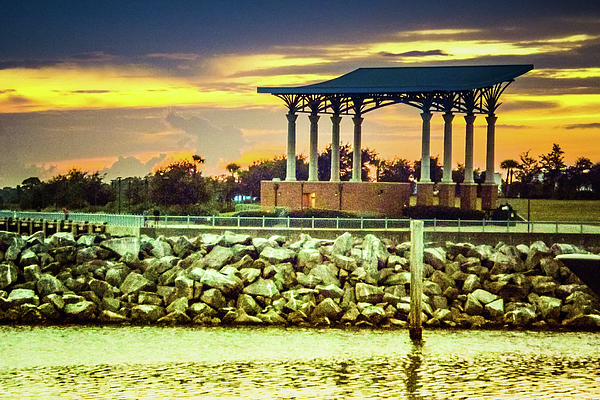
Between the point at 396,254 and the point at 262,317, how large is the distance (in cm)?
781

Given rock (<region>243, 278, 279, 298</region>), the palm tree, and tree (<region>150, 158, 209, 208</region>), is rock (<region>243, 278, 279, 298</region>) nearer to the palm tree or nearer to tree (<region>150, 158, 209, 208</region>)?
tree (<region>150, 158, 209, 208</region>)

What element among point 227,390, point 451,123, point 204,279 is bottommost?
point 227,390

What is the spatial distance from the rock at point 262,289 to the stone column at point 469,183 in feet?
97.3

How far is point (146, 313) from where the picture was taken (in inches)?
1261

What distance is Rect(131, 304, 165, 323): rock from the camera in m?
32.0

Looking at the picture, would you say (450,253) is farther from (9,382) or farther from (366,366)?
(9,382)

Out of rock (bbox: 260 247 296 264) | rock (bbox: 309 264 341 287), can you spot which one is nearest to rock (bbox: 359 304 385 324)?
rock (bbox: 309 264 341 287)

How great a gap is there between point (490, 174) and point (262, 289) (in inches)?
1331

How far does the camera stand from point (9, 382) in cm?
2561

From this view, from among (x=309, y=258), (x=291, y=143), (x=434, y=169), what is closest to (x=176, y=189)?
(x=291, y=143)

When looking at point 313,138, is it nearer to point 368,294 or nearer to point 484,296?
point 368,294

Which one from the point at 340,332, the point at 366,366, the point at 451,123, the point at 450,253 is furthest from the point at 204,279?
the point at 451,123

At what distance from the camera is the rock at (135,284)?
33219 millimetres

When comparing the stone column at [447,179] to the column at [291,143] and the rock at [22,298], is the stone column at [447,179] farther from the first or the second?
the rock at [22,298]
